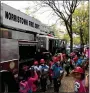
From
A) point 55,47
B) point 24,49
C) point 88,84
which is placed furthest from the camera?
point 55,47

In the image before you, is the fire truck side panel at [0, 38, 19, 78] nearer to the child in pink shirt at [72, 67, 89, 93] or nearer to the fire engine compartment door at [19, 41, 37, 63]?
the fire engine compartment door at [19, 41, 37, 63]

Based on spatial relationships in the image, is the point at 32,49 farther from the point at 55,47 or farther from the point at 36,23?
the point at 55,47

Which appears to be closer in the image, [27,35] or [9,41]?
[9,41]

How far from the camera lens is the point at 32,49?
40.7ft

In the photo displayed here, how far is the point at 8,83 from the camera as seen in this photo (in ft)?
26.8

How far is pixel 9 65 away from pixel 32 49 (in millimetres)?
4467

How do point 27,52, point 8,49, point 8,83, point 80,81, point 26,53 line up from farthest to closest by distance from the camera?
point 27,52 < point 26,53 < point 8,83 < point 8,49 < point 80,81

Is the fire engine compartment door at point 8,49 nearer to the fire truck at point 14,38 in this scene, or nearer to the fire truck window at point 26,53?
the fire truck at point 14,38

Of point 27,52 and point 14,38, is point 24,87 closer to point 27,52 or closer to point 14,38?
point 14,38

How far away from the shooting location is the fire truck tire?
7.77 metres

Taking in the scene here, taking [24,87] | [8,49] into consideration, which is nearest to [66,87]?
[24,87]

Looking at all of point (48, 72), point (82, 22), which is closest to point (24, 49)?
point (48, 72)

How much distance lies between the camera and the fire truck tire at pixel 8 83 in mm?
7770

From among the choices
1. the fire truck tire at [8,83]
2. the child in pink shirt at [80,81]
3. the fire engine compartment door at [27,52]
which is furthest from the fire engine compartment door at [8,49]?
the child in pink shirt at [80,81]
